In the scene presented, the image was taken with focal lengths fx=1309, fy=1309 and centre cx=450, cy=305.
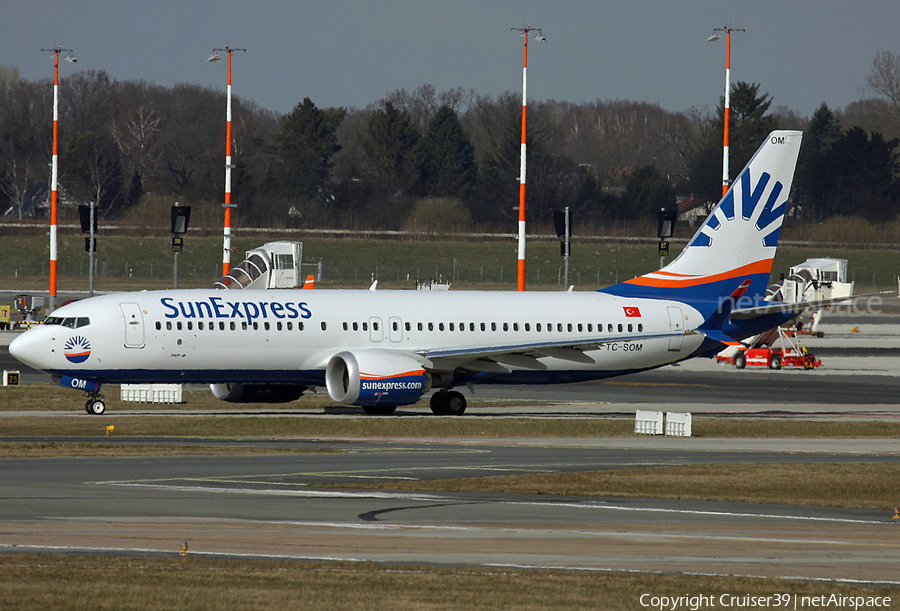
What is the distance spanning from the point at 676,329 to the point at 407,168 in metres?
136

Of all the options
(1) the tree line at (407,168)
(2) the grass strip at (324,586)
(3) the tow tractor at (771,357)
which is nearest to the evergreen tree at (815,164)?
(1) the tree line at (407,168)

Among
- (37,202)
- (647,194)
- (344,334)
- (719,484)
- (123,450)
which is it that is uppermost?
(647,194)

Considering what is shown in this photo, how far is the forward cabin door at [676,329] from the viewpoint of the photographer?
48.9m

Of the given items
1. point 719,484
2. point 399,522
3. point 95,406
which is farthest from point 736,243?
point 399,522

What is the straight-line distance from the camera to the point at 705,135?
180 metres

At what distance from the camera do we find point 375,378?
142ft

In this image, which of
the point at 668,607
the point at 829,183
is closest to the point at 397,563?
the point at 668,607

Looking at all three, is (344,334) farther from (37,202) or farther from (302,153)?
(37,202)

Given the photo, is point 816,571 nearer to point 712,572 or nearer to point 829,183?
point 712,572

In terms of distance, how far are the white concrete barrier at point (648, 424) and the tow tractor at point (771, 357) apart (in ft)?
101

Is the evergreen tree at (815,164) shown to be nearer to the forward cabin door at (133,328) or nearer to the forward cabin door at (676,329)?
the forward cabin door at (676,329)

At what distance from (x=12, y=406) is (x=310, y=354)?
1060cm

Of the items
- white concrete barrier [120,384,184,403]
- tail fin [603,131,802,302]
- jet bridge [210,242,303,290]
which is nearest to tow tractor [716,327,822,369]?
tail fin [603,131,802,302]

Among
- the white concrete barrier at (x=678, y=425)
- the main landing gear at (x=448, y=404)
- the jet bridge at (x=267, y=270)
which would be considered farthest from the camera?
the jet bridge at (x=267, y=270)
